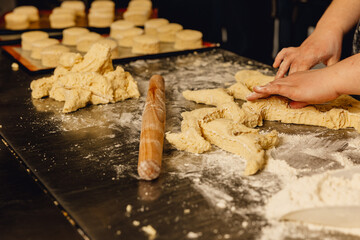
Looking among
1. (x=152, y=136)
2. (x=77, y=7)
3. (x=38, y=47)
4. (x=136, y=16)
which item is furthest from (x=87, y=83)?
(x=77, y=7)

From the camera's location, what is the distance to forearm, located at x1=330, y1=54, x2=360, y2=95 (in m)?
1.71

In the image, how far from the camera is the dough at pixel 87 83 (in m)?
Answer: 2.19

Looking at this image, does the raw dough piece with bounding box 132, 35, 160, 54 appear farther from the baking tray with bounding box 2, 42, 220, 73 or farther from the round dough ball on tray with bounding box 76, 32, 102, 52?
the round dough ball on tray with bounding box 76, 32, 102, 52

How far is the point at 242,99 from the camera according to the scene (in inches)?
89.5

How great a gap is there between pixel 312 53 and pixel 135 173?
4.14ft

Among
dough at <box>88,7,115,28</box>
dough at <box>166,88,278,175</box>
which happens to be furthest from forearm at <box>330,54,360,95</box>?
dough at <box>88,7,115,28</box>

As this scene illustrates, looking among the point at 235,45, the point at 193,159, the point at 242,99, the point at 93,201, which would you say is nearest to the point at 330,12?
the point at 242,99

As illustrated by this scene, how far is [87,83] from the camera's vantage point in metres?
2.25

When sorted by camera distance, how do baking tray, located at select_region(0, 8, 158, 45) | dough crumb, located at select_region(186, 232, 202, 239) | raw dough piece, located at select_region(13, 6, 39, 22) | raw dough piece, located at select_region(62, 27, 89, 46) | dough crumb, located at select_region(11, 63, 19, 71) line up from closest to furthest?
dough crumb, located at select_region(186, 232, 202, 239) < dough crumb, located at select_region(11, 63, 19, 71) < raw dough piece, located at select_region(62, 27, 89, 46) < baking tray, located at select_region(0, 8, 158, 45) < raw dough piece, located at select_region(13, 6, 39, 22)

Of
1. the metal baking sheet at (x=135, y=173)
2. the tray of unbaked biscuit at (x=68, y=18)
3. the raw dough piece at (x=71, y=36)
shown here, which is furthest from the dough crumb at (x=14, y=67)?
the tray of unbaked biscuit at (x=68, y=18)

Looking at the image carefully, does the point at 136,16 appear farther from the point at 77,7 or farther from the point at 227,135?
the point at 227,135

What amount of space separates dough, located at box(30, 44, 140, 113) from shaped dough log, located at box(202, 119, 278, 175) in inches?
28.5

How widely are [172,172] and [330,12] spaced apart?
59.6 inches

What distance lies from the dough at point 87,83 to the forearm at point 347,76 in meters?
1.12
